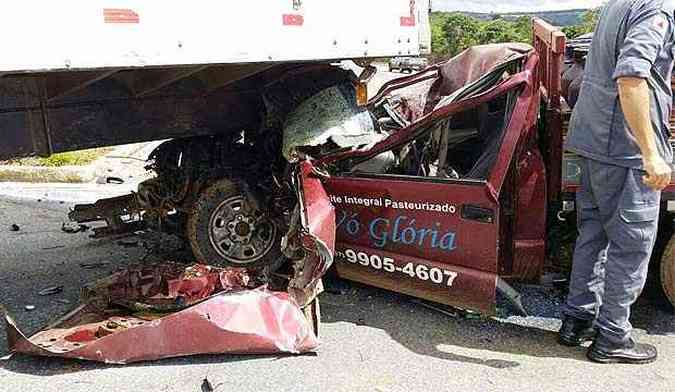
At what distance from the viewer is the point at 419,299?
4379 millimetres

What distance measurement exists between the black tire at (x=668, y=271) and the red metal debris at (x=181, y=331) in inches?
80.4

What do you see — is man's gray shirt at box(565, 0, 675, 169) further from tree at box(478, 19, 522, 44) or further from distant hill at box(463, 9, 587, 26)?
tree at box(478, 19, 522, 44)

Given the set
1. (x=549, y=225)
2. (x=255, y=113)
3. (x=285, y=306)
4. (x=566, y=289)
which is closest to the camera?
(x=285, y=306)

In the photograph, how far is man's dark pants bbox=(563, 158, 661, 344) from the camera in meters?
3.38

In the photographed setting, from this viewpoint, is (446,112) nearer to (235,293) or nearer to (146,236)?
(235,293)

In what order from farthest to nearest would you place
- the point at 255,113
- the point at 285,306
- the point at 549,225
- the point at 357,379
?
the point at 255,113 < the point at 549,225 < the point at 285,306 < the point at 357,379

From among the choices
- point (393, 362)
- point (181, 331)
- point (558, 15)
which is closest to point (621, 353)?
point (393, 362)

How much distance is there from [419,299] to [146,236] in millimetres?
2422

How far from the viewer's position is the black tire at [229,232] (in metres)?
4.70

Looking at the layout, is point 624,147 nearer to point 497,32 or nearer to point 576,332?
point 576,332

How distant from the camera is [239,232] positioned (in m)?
4.73

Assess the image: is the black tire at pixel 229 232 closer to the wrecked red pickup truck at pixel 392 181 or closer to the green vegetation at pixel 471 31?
the wrecked red pickup truck at pixel 392 181

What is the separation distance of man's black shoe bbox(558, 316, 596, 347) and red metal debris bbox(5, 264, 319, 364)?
1353 millimetres

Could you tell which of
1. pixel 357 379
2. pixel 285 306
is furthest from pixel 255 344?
pixel 357 379
